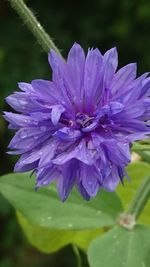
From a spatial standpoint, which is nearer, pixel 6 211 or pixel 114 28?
pixel 6 211

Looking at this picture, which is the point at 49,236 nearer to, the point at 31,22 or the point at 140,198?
the point at 140,198

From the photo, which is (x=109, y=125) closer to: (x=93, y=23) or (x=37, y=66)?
(x=37, y=66)

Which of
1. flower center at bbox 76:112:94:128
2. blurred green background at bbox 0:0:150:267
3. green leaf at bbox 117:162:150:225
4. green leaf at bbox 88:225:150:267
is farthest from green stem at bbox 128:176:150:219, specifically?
blurred green background at bbox 0:0:150:267

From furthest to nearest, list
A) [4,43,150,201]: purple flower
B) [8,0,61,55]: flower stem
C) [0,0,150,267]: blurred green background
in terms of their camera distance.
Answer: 1. [0,0,150,267]: blurred green background
2. [8,0,61,55]: flower stem
3. [4,43,150,201]: purple flower

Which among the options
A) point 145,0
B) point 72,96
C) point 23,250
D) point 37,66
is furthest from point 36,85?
point 23,250

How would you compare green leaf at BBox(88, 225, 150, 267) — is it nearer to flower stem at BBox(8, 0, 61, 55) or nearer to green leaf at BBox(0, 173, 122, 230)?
green leaf at BBox(0, 173, 122, 230)

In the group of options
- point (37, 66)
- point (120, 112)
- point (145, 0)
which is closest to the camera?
point (120, 112)

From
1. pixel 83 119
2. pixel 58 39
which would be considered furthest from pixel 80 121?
pixel 58 39

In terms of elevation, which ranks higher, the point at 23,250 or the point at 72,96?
the point at 72,96
